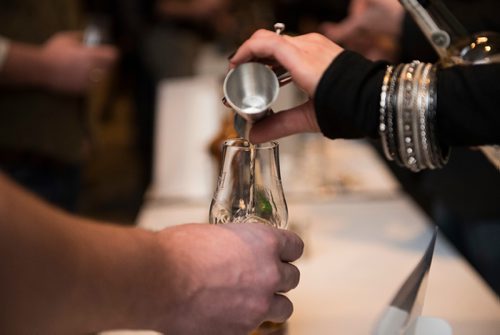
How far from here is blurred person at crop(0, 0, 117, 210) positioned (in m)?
1.24

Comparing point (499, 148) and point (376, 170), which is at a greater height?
point (499, 148)

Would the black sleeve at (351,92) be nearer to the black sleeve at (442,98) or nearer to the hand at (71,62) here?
the black sleeve at (442,98)

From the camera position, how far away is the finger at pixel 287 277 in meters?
0.51

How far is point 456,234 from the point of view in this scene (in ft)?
3.82

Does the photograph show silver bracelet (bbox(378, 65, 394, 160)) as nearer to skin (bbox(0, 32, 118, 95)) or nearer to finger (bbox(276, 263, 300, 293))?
finger (bbox(276, 263, 300, 293))

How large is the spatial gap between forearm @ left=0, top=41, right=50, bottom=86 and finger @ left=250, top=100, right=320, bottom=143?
0.81 metres

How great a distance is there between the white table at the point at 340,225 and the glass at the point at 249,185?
184 mm

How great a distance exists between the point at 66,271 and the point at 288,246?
7.7 inches

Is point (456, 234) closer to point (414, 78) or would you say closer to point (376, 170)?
point (376, 170)

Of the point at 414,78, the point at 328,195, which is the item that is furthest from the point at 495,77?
the point at 328,195

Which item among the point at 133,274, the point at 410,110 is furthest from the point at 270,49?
the point at 133,274

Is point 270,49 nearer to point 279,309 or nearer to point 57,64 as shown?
point 279,309

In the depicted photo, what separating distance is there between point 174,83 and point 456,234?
117 cm

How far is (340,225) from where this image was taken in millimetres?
1044
